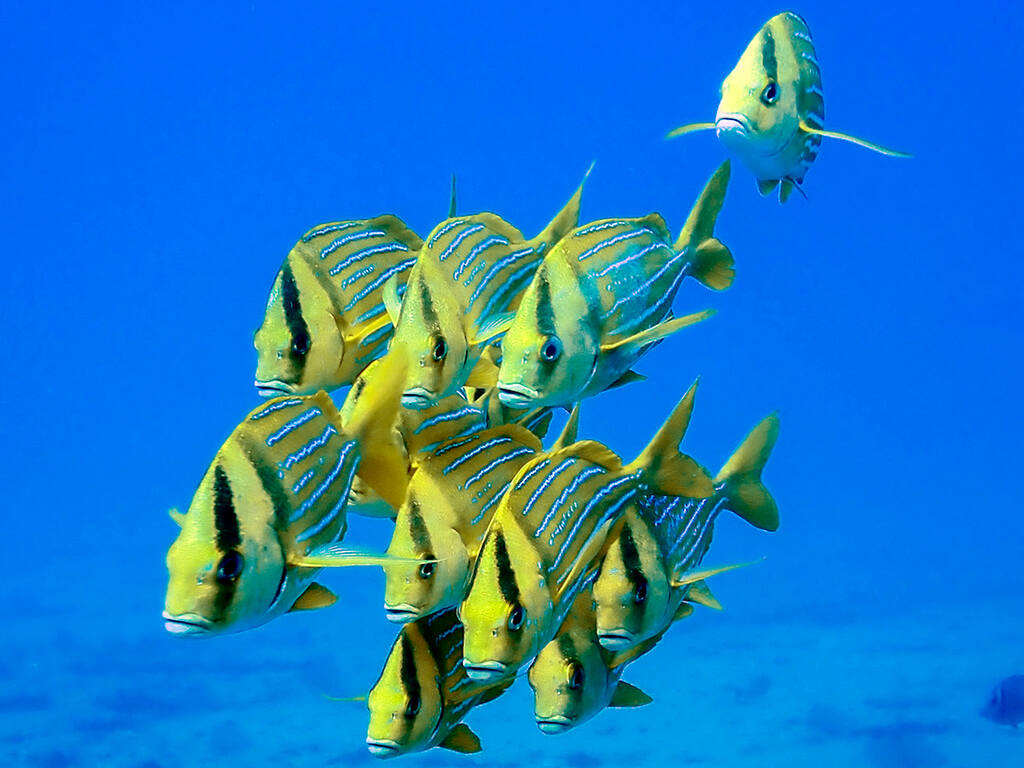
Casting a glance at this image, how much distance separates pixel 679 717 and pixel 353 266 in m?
15.0

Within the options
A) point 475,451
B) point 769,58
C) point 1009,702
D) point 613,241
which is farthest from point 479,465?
point 1009,702

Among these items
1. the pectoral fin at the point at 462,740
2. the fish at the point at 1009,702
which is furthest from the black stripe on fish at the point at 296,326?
the fish at the point at 1009,702

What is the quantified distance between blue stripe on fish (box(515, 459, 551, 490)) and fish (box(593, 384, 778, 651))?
1.02 ft

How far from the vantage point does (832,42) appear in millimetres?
94250

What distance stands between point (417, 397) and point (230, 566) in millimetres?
662

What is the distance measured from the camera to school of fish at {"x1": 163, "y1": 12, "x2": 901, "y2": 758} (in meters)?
2.27

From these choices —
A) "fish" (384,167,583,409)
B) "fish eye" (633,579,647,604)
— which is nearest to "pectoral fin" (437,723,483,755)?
"fish eye" (633,579,647,604)

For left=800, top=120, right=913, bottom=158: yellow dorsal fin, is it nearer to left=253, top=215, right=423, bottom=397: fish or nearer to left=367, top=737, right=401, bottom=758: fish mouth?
left=253, top=215, right=423, bottom=397: fish

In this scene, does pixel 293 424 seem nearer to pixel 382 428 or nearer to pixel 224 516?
pixel 382 428

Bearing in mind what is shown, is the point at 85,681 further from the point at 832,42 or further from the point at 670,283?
the point at 832,42

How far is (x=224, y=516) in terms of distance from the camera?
2.18 m

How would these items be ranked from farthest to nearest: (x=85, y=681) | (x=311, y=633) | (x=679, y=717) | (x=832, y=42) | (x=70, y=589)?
(x=832, y=42), (x=70, y=589), (x=311, y=633), (x=85, y=681), (x=679, y=717)

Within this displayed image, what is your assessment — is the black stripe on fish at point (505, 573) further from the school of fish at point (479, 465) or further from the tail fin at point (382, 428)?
the tail fin at point (382, 428)

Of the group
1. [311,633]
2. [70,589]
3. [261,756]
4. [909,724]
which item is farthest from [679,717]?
[70,589]
